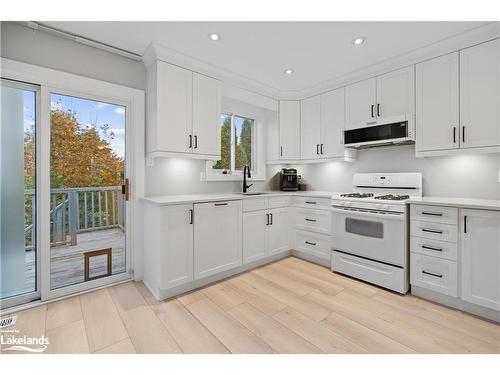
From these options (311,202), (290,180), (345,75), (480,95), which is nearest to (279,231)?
(311,202)

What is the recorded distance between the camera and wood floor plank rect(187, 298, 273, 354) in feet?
5.25

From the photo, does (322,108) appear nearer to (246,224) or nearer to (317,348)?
(246,224)

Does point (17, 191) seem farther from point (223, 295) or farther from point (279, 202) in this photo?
point (279, 202)

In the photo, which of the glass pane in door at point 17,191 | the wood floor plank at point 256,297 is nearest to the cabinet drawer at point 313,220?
the wood floor plank at point 256,297

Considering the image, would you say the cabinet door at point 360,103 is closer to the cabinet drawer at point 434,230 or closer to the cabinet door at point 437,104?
the cabinet door at point 437,104

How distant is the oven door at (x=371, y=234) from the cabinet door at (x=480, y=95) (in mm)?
998

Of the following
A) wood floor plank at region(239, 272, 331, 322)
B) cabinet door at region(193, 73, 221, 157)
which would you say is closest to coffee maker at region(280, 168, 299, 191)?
cabinet door at region(193, 73, 221, 157)

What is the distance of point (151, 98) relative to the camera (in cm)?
256

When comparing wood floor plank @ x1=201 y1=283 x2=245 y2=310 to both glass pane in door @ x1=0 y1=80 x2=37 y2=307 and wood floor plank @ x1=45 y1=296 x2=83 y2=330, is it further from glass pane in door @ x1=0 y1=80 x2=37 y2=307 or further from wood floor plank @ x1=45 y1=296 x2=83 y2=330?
glass pane in door @ x1=0 y1=80 x2=37 y2=307

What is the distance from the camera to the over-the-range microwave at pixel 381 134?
2.58m

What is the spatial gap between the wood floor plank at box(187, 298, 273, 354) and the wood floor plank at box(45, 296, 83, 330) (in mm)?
944

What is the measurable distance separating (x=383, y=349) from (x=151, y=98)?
305 cm

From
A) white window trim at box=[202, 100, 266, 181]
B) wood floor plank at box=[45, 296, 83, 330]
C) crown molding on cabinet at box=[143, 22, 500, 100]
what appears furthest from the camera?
white window trim at box=[202, 100, 266, 181]
